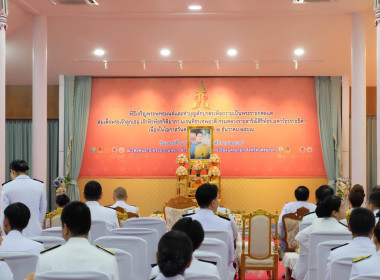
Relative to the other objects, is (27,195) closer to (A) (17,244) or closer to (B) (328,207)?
(A) (17,244)

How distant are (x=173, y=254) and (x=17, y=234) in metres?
1.95

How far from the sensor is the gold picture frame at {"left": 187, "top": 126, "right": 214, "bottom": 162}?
1486 centimetres

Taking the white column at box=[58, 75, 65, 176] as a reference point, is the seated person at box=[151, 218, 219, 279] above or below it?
below

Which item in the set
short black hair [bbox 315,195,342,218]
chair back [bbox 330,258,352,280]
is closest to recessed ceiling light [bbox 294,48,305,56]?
short black hair [bbox 315,195,342,218]

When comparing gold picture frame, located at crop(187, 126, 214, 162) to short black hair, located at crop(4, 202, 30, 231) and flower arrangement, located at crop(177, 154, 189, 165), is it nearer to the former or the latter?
flower arrangement, located at crop(177, 154, 189, 165)

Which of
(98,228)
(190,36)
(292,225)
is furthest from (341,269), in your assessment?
(190,36)

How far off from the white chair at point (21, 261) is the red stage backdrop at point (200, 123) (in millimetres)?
11283

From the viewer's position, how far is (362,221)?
4246 millimetres

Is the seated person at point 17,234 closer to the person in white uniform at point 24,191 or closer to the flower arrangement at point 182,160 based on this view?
the person in white uniform at point 24,191

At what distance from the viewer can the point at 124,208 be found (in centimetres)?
813

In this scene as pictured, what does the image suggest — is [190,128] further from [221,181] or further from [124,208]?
[124,208]

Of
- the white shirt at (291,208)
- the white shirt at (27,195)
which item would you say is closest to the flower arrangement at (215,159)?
the white shirt at (291,208)

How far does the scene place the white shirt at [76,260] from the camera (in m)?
3.41

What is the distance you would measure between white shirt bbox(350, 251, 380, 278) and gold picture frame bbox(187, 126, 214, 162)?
1113 cm
